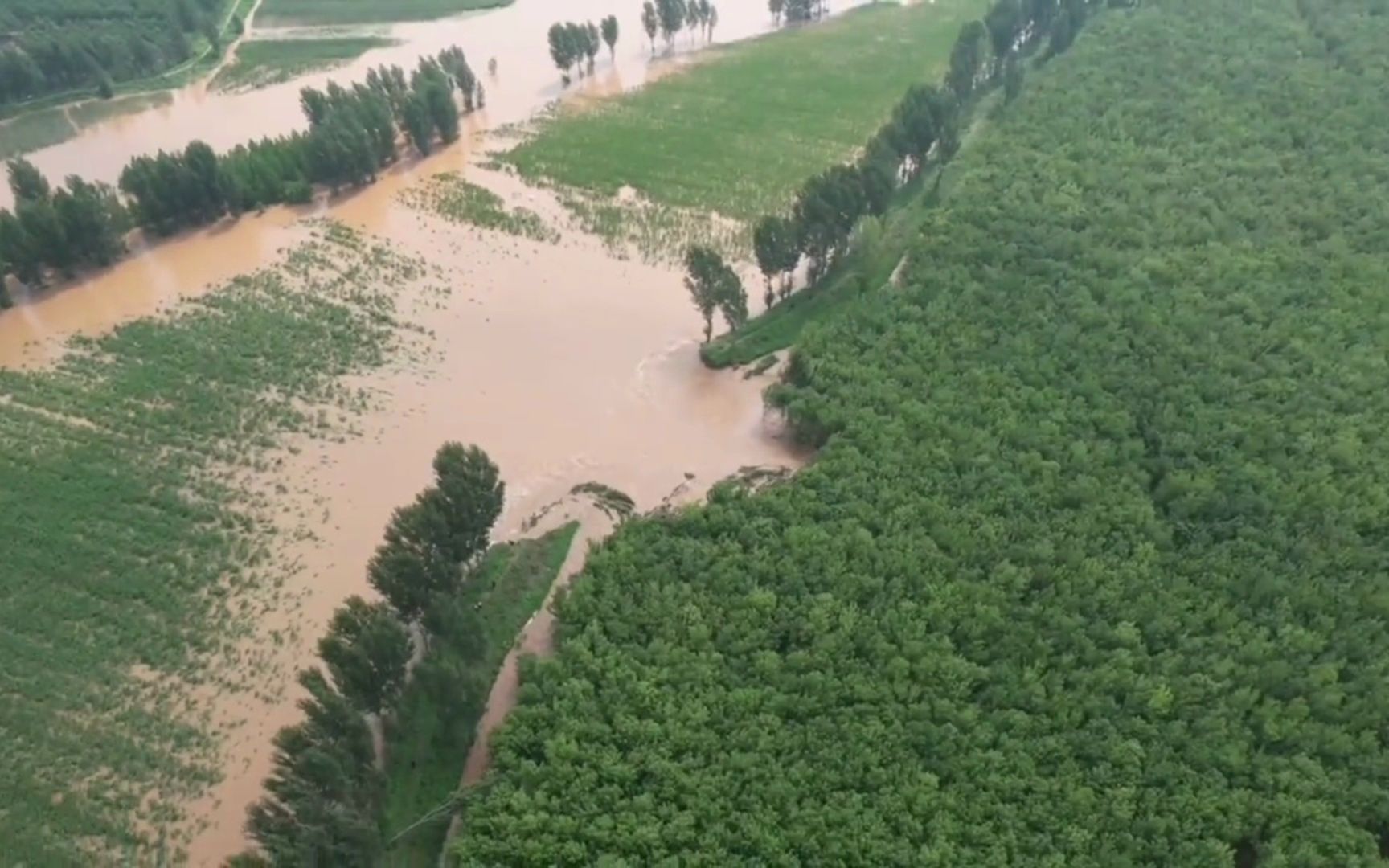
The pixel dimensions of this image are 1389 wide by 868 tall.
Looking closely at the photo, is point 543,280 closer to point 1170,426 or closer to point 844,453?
point 844,453

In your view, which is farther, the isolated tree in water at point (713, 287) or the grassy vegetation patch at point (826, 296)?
the grassy vegetation patch at point (826, 296)

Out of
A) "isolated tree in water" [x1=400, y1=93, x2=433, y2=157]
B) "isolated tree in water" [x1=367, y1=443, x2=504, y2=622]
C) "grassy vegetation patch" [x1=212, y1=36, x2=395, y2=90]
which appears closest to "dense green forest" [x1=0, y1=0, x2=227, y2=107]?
"grassy vegetation patch" [x1=212, y1=36, x2=395, y2=90]

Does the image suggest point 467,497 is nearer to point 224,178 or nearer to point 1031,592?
point 1031,592

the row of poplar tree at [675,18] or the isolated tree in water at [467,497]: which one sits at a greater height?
the row of poplar tree at [675,18]

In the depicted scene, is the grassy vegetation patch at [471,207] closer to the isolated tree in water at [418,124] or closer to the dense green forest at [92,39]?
the isolated tree in water at [418,124]

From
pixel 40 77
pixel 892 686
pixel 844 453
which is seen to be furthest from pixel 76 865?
pixel 40 77

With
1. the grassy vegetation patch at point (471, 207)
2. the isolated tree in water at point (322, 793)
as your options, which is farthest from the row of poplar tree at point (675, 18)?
the isolated tree in water at point (322, 793)
